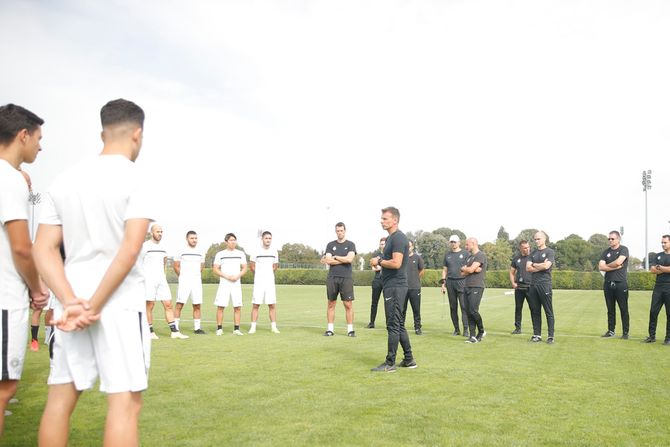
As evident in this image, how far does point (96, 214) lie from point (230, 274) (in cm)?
1086

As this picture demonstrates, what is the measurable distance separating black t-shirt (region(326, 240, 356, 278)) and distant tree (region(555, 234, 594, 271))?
118795 millimetres

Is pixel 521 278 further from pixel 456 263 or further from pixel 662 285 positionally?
pixel 662 285

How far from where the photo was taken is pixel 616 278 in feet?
45.1

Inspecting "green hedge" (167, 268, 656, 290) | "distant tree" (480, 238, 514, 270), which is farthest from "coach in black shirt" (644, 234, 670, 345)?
"distant tree" (480, 238, 514, 270)

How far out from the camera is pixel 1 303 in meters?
3.65

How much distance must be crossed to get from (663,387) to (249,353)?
22.1 feet

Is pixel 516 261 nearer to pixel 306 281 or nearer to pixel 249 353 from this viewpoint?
pixel 249 353

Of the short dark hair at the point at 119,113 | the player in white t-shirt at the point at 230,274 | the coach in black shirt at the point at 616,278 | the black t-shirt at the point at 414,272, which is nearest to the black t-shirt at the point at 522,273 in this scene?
the coach in black shirt at the point at 616,278

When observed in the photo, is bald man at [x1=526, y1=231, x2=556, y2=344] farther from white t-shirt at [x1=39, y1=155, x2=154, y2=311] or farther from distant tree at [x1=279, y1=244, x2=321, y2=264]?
distant tree at [x1=279, y1=244, x2=321, y2=264]

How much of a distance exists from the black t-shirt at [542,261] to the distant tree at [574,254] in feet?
385

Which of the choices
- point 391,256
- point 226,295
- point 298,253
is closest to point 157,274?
point 226,295

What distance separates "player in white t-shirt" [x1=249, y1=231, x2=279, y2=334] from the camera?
13.8 m

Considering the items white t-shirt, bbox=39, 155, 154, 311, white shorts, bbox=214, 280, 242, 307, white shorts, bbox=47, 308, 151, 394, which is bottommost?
white shorts, bbox=214, 280, 242, 307

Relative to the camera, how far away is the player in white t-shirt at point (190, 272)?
13648 mm
